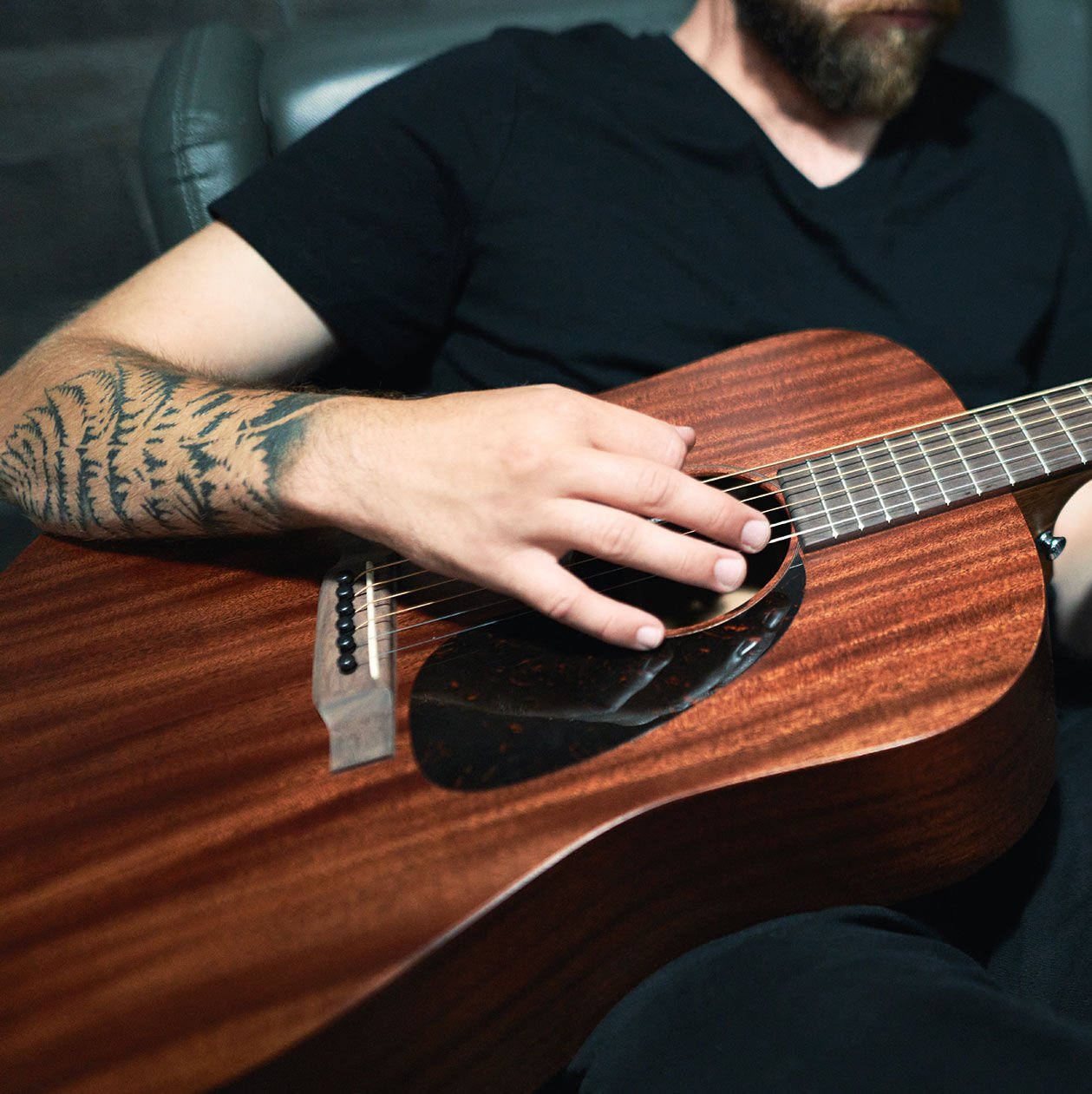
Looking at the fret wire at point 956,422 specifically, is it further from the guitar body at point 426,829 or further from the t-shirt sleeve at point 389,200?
the t-shirt sleeve at point 389,200

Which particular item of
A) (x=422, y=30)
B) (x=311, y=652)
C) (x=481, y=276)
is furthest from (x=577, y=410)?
(x=422, y=30)

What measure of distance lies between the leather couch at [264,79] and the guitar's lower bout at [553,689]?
2.46 feet

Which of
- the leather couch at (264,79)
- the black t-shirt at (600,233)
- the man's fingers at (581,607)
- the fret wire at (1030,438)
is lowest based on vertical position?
the man's fingers at (581,607)

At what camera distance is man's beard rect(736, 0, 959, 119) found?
98cm

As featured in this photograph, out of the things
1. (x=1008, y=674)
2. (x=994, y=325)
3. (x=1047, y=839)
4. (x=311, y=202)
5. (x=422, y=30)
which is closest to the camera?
(x=1008, y=674)

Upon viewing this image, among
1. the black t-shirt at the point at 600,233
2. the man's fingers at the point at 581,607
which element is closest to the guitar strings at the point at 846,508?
the man's fingers at the point at 581,607

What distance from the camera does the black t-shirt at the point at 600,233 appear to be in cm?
92

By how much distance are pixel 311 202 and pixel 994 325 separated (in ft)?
2.60

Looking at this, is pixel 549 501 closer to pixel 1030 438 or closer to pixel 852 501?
pixel 852 501

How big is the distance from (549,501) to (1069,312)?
33.9 inches

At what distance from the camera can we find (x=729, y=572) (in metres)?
0.63

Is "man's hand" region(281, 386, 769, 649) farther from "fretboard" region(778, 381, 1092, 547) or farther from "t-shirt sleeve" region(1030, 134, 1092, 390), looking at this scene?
"t-shirt sleeve" region(1030, 134, 1092, 390)

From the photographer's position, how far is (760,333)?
0.95m

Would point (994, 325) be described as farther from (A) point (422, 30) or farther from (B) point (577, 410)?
(A) point (422, 30)
